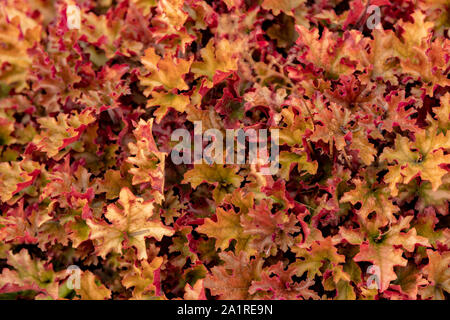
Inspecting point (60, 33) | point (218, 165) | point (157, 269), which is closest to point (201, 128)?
point (218, 165)

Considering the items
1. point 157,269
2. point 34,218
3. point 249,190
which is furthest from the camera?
point 34,218

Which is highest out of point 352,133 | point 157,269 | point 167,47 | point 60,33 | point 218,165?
point 60,33

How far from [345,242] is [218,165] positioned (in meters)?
0.58

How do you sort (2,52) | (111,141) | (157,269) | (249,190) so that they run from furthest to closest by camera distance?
(2,52), (111,141), (249,190), (157,269)

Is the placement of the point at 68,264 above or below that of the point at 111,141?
below

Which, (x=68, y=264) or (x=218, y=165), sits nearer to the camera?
(x=218, y=165)

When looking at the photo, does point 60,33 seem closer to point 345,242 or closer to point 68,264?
point 68,264

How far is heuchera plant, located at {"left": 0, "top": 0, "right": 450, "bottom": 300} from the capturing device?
→ 5.24 ft

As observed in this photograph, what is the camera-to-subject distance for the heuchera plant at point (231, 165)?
1.60m

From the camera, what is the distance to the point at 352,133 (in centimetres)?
166

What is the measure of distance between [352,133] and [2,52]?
1.80 m

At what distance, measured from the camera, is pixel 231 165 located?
176 cm

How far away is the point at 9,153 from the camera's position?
2.10m

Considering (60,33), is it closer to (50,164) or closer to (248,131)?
(50,164)
